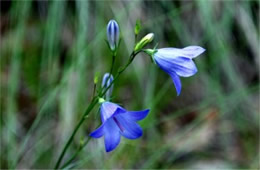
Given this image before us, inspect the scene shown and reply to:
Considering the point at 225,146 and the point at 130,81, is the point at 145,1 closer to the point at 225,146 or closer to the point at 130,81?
the point at 130,81

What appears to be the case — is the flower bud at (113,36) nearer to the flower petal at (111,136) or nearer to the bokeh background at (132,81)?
the flower petal at (111,136)

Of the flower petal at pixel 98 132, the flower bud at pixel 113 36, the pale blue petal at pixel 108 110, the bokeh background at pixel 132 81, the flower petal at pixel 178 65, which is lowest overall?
the bokeh background at pixel 132 81

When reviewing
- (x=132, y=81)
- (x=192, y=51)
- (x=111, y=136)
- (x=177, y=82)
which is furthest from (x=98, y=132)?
(x=132, y=81)

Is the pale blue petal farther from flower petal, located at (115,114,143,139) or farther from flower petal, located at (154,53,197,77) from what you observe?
flower petal, located at (154,53,197,77)

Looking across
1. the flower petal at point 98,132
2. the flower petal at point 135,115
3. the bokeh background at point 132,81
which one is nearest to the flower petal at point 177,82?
the flower petal at point 135,115

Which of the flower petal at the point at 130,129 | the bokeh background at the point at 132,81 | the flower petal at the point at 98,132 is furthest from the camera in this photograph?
the bokeh background at the point at 132,81

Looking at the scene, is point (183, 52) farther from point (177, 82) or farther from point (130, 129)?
point (130, 129)
